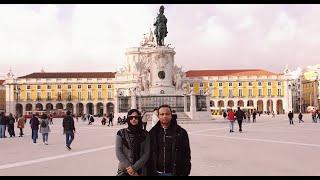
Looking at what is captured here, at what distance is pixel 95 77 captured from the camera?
115m

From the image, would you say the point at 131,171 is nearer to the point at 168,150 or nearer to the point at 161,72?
the point at 168,150

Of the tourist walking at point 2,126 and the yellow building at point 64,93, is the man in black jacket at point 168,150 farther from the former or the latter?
the yellow building at point 64,93

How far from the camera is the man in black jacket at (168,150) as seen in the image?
208 inches

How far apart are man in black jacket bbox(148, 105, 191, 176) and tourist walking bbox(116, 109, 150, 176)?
0.27 ft

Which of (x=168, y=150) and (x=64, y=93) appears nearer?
(x=168, y=150)

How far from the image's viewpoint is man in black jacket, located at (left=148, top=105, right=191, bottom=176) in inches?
208

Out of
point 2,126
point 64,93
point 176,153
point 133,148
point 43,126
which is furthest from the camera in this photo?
point 64,93

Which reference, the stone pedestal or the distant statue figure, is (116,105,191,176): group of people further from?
the stone pedestal

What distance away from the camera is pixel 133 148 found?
543 centimetres

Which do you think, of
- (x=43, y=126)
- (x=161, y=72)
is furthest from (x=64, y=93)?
(x=43, y=126)

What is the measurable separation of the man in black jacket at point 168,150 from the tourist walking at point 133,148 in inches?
3.2

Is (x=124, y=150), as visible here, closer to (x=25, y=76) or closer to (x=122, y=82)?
(x=122, y=82)

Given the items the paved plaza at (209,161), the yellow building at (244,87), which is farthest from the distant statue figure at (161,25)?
the yellow building at (244,87)

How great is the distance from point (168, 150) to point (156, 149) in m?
0.13
